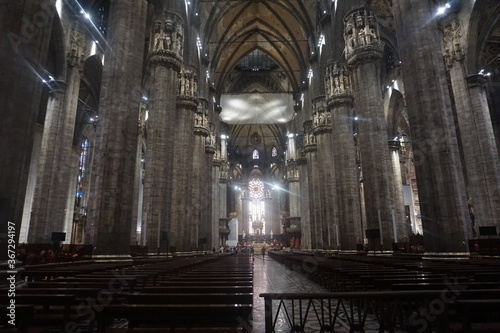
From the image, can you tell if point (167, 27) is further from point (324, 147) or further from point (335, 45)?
point (324, 147)

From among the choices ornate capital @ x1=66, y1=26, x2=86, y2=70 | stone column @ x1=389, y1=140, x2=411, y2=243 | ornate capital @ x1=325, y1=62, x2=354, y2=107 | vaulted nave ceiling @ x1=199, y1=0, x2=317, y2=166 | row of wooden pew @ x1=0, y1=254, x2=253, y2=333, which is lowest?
row of wooden pew @ x1=0, y1=254, x2=253, y2=333

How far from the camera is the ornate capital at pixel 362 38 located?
15.8 m

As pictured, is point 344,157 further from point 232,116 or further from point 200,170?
point 232,116

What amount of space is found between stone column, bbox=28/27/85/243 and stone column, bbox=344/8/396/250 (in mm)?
16599

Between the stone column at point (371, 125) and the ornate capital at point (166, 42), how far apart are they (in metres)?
9.48

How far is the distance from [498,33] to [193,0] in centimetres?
2240

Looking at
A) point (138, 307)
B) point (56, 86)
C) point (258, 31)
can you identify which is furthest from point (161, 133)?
point (258, 31)

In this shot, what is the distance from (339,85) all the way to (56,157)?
18447 millimetres

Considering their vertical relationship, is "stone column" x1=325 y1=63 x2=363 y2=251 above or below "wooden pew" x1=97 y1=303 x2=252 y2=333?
above

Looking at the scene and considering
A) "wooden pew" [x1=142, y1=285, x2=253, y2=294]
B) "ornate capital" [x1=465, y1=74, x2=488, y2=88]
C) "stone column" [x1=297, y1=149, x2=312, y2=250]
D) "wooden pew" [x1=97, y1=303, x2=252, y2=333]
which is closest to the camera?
"wooden pew" [x1=97, y1=303, x2=252, y2=333]

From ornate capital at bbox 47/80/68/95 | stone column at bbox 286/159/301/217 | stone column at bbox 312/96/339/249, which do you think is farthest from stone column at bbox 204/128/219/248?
stone column at bbox 286/159/301/217

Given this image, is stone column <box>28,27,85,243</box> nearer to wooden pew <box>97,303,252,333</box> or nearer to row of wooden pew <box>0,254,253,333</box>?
row of wooden pew <box>0,254,253,333</box>

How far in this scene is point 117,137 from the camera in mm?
10930

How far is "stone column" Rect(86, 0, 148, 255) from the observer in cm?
1034
